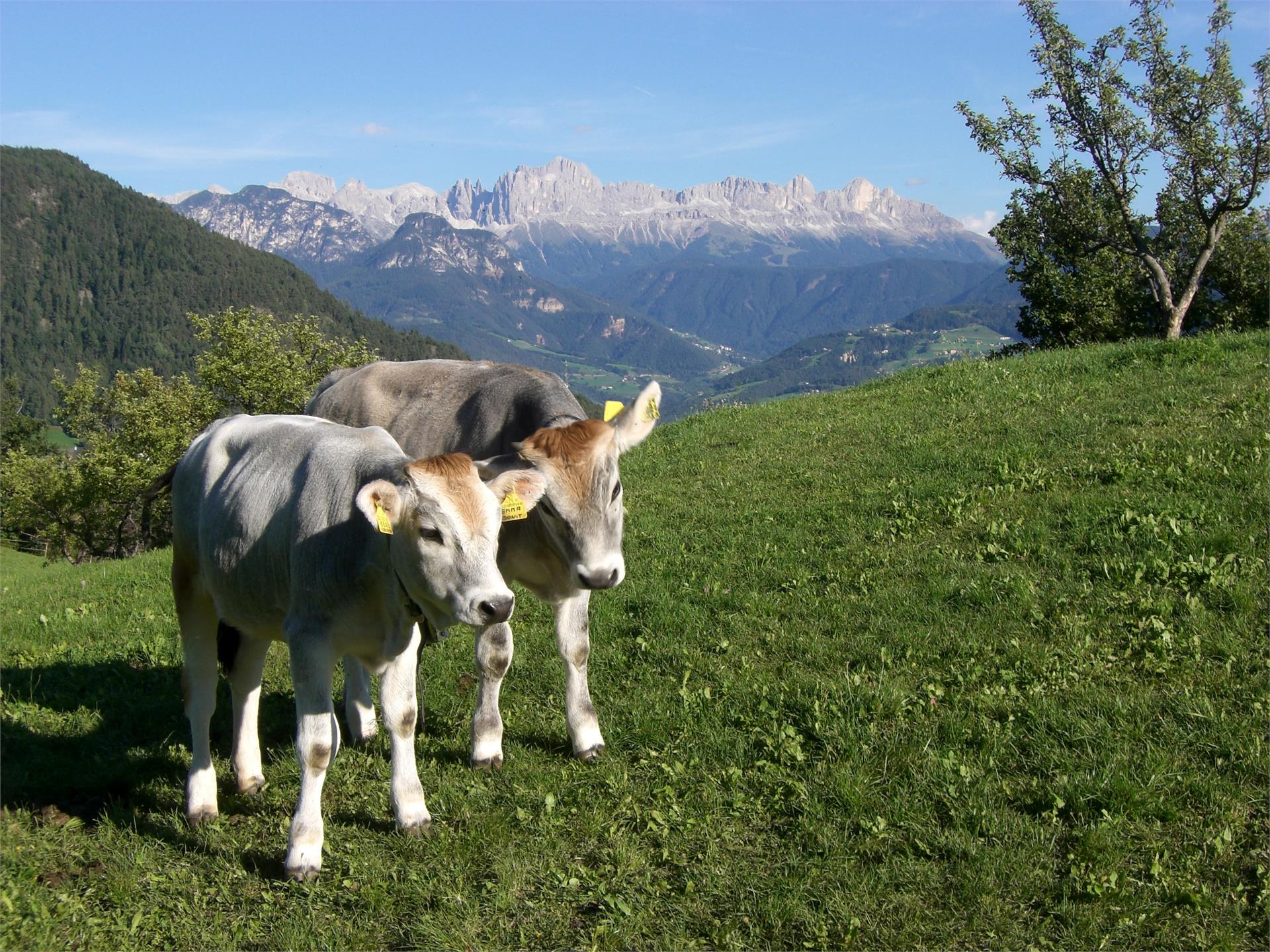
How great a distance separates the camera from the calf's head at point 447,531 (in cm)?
570

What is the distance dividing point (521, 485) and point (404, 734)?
77.3 inches

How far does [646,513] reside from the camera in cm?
1430

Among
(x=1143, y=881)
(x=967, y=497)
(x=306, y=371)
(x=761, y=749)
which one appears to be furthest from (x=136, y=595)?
(x=306, y=371)

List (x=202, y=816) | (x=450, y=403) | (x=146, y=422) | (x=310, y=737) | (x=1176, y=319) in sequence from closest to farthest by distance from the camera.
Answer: (x=310, y=737) < (x=202, y=816) < (x=450, y=403) < (x=1176, y=319) < (x=146, y=422)

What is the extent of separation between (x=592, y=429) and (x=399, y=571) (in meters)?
1.81

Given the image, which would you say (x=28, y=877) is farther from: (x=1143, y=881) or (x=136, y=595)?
(x=136, y=595)

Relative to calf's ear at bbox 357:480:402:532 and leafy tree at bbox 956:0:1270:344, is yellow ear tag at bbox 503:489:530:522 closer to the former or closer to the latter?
calf's ear at bbox 357:480:402:532

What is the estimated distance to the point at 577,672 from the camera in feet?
25.8

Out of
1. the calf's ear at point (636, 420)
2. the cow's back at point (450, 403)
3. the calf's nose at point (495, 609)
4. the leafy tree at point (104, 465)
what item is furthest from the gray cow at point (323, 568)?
the leafy tree at point (104, 465)

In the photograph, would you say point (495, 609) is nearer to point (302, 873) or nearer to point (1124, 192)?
point (302, 873)

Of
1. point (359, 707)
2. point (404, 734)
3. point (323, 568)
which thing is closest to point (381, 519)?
point (323, 568)

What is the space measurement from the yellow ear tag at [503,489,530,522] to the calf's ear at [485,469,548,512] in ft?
0.07

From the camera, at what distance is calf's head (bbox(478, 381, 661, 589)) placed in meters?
6.81

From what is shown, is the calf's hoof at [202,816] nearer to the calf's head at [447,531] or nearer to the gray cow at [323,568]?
the gray cow at [323,568]
